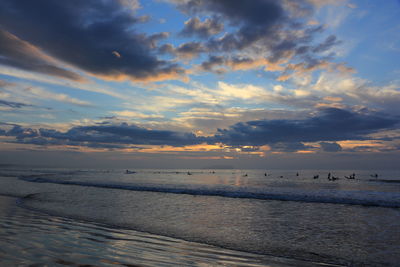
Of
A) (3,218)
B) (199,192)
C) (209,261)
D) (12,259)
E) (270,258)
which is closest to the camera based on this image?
(12,259)

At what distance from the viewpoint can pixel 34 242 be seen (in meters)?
8.59

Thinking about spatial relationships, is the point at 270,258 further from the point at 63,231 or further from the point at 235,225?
the point at 63,231

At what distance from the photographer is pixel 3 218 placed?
1300 cm

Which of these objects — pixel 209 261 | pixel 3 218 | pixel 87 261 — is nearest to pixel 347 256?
pixel 209 261

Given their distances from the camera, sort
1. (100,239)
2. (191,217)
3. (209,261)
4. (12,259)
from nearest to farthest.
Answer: (12,259) → (209,261) → (100,239) → (191,217)

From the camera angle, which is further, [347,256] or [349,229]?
[349,229]

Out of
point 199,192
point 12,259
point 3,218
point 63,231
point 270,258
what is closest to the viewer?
point 12,259

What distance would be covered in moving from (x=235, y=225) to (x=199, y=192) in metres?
19.7

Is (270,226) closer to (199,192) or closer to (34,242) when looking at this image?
(34,242)

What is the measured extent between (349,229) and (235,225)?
18.4 ft

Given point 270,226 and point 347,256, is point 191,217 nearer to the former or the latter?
point 270,226

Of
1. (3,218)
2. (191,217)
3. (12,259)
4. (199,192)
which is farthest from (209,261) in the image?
(199,192)

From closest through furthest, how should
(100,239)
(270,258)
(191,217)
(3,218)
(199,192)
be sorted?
(270,258) → (100,239) → (3,218) → (191,217) → (199,192)

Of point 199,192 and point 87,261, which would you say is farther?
point 199,192
